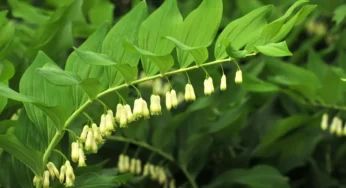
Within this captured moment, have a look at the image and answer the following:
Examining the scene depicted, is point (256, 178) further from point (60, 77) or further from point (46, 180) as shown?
point (60, 77)

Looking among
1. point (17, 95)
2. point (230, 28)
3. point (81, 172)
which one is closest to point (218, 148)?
point (81, 172)

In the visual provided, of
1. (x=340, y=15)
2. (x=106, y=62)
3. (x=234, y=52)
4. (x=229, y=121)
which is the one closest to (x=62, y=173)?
(x=106, y=62)

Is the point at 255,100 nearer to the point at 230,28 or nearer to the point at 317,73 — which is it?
the point at 317,73

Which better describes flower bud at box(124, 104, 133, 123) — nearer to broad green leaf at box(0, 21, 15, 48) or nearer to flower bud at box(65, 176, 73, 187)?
flower bud at box(65, 176, 73, 187)

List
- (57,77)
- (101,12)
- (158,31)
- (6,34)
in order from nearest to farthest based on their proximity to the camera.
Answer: (57,77), (158,31), (6,34), (101,12)

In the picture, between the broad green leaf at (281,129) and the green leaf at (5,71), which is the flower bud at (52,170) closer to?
the green leaf at (5,71)

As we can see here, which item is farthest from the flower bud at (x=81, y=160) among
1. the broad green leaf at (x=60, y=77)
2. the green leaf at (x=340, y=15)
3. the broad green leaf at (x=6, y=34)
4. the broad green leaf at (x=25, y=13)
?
the green leaf at (x=340, y=15)
